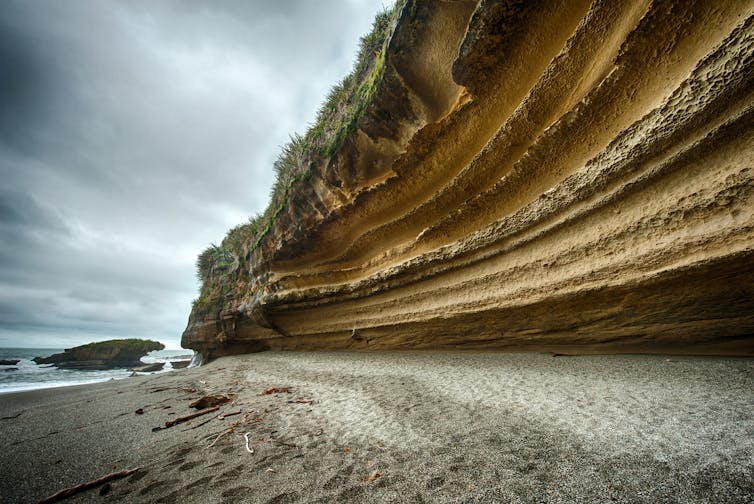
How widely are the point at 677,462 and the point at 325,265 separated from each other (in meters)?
5.66

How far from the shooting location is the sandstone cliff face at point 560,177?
6.72ft

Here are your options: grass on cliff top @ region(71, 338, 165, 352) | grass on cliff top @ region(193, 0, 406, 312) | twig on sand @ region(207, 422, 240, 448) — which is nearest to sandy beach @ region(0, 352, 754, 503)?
twig on sand @ region(207, 422, 240, 448)

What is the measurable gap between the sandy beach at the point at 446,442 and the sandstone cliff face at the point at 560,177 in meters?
0.67

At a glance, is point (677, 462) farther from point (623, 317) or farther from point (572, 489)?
point (623, 317)

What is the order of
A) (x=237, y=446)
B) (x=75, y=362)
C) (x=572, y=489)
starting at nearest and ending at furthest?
(x=572, y=489), (x=237, y=446), (x=75, y=362)

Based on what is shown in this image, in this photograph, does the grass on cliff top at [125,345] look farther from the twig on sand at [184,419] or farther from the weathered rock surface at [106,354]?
the twig on sand at [184,419]

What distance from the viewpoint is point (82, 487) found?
157 cm

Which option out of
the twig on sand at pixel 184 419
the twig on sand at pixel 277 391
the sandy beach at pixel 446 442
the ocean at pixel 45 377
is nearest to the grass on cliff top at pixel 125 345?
the ocean at pixel 45 377

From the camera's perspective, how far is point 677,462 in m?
1.21

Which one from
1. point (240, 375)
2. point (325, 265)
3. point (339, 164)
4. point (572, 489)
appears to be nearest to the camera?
point (572, 489)

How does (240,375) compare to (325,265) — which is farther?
(325,265)

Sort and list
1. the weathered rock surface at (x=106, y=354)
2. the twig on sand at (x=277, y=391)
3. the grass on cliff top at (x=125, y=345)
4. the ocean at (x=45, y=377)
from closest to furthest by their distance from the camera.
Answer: the twig on sand at (x=277, y=391), the ocean at (x=45, y=377), the weathered rock surface at (x=106, y=354), the grass on cliff top at (x=125, y=345)

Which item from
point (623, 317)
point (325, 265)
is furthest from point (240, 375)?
point (623, 317)

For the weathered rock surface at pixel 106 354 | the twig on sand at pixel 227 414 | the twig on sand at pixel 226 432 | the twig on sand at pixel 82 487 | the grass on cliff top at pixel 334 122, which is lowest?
the twig on sand at pixel 82 487
